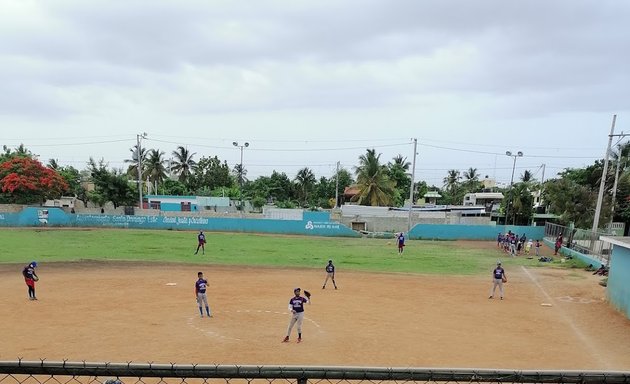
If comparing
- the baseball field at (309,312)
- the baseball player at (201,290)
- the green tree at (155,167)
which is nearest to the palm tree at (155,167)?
the green tree at (155,167)

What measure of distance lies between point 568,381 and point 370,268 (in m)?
29.3

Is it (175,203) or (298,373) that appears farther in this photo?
(175,203)

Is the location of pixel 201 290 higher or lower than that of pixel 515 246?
lower

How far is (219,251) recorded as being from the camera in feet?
127

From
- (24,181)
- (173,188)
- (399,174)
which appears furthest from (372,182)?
(24,181)

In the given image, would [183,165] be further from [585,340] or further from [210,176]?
[585,340]

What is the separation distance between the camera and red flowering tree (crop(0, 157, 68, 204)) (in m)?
56.6

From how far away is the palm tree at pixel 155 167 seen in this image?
78.7 meters

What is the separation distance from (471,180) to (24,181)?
290 ft

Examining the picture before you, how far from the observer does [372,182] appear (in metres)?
67.2

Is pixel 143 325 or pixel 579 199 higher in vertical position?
pixel 579 199

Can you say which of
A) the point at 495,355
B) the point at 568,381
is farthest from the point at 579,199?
the point at 568,381

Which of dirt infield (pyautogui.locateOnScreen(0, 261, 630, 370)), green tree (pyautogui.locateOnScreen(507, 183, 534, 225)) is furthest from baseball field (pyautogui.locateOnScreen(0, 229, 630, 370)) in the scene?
green tree (pyautogui.locateOnScreen(507, 183, 534, 225))

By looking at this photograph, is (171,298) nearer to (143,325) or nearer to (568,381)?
(143,325)
